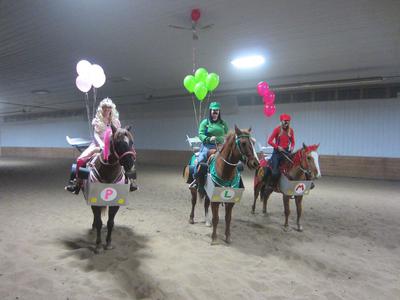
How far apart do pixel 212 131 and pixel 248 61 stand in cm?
453

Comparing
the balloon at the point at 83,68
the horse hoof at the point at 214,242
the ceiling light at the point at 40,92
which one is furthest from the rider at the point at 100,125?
the ceiling light at the point at 40,92

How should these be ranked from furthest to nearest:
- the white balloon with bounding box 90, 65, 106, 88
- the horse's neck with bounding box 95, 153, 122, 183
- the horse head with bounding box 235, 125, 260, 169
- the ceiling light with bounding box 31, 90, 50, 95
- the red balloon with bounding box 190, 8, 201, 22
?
the ceiling light with bounding box 31, 90, 50, 95 < the red balloon with bounding box 190, 8, 201, 22 < the white balloon with bounding box 90, 65, 106, 88 < the horse head with bounding box 235, 125, 260, 169 < the horse's neck with bounding box 95, 153, 122, 183

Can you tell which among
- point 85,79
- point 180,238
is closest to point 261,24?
point 85,79

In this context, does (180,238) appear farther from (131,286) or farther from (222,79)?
(222,79)

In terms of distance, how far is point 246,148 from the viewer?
3.16m

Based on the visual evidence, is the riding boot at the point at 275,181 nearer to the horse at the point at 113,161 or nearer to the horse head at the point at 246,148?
the horse head at the point at 246,148

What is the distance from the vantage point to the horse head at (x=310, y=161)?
409 centimetres

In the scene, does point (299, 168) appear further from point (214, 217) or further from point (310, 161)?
point (214, 217)

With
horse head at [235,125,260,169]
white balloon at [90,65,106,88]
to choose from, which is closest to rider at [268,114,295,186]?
horse head at [235,125,260,169]

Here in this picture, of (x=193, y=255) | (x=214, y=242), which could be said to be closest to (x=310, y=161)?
(x=214, y=242)

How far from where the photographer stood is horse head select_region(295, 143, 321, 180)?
409 centimetres

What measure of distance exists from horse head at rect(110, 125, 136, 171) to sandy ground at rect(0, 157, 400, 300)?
3.89 feet

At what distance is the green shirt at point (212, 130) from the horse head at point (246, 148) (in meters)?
0.68

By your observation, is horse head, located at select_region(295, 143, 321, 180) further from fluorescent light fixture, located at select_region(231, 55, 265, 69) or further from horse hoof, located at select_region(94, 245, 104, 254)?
fluorescent light fixture, located at select_region(231, 55, 265, 69)
